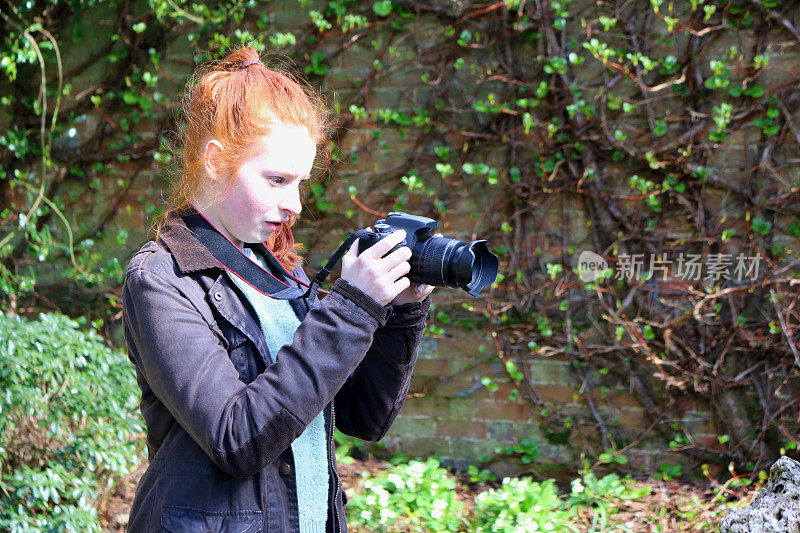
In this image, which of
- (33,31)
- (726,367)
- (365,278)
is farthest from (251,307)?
(33,31)

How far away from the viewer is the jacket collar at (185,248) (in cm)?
116

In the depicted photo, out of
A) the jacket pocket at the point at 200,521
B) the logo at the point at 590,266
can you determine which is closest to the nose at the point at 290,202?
the jacket pocket at the point at 200,521

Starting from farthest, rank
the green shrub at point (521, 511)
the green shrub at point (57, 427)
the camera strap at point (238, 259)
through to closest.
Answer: the green shrub at point (521, 511), the green shrub at point (57, 427), the camera strap at point (238, 259)

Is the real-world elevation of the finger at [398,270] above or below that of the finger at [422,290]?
below

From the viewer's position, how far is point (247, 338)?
117cm

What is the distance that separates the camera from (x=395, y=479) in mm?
2826

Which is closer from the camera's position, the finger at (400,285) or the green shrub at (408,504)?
the finger at (400,285)

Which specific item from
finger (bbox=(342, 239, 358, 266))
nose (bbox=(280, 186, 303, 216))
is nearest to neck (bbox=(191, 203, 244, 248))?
nose (bbox=(280, 186, 303, 216))

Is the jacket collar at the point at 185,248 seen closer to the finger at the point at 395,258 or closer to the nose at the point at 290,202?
the nose at the point at 290,202

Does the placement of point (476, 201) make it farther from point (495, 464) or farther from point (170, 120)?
point (170, 120)

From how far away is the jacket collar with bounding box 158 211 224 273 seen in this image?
1159 mm

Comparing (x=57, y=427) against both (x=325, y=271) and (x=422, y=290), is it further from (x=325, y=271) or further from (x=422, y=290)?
(x=422, y=290)

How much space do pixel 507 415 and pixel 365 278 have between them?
2.31m

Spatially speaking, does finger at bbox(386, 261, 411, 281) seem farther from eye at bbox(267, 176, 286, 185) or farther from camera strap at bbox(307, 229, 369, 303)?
eye at bbox(267, 176, 286, 185)
